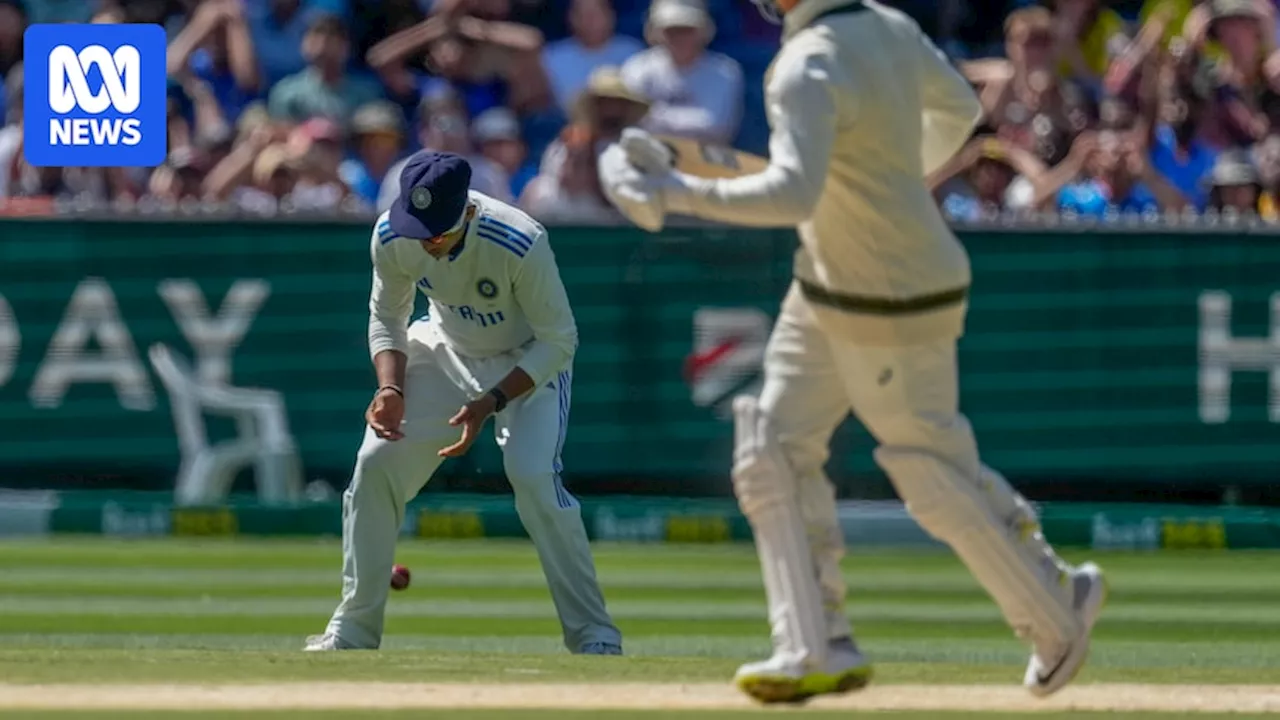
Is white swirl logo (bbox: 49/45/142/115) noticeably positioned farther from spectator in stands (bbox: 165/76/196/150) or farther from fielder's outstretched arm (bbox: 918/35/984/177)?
fielder's outstretched arm (bbox: 918/35/984/177)

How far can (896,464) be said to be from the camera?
7090mm

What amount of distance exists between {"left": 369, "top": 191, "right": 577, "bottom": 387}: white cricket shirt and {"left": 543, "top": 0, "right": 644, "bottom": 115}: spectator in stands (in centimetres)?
700

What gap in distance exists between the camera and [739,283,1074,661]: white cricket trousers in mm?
7055

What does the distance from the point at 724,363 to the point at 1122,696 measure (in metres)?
7.32

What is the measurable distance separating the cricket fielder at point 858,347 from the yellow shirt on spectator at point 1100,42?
32.5 feet

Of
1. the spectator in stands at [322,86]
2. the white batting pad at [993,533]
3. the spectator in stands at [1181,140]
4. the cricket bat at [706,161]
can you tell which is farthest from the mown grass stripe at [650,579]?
the cricket bat at [706,161]

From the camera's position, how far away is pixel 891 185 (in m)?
7.02

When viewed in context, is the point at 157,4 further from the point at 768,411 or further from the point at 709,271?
the point at 768,411

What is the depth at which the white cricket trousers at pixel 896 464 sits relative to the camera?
705 cm

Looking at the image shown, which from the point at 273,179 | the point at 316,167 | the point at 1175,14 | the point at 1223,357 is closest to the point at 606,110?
the point at 316,167

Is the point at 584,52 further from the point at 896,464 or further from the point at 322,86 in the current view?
the point at 896,464

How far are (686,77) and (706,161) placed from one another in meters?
9.20

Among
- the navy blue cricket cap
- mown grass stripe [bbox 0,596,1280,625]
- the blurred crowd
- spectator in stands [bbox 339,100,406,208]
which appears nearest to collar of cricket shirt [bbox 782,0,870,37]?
the navy blue cricket cap

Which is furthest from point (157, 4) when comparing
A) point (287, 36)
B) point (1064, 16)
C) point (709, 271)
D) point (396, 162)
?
point (1064, 16)
